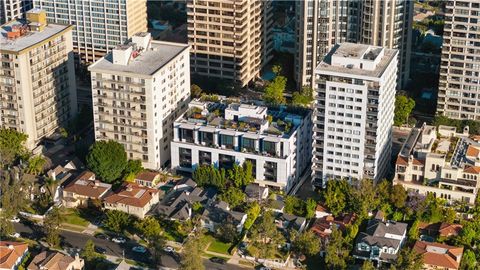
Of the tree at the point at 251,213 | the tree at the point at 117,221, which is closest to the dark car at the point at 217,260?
the tree at the point at 251,213

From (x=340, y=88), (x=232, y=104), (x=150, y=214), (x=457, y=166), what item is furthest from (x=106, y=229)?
(x=457, y=166)

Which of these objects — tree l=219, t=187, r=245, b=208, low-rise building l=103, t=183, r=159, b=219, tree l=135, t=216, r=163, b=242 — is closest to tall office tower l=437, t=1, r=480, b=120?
tree l=219, t=187, r=245, b=208

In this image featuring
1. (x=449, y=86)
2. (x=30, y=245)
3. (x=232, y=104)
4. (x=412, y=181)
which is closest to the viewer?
(x=30, y=245)

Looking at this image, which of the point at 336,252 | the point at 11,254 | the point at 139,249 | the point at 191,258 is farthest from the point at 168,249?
the point at 336,252

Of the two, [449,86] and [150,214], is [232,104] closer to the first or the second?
[150,214]

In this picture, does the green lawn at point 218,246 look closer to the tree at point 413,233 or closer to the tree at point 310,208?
the tree at point 310,208

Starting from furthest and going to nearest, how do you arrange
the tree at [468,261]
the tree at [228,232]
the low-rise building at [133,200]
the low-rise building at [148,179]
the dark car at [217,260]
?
the low-rise building at [148,179], the low-rise building at [133,200], the tree at [228,232], the dark car at [217,260], the tree at [468,261]

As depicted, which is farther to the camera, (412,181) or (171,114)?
(171,114)
